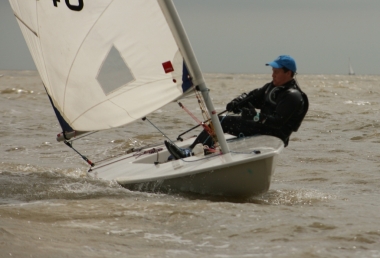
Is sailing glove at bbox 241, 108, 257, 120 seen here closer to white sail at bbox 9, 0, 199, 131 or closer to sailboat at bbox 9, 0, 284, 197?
sailboat at bbox 9, 0, 284, 197

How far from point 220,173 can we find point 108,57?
50.3 inches

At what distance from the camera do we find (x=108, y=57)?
18.1ft

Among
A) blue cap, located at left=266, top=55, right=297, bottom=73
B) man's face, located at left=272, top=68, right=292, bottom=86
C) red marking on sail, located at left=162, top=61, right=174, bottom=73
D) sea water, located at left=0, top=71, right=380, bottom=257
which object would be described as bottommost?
sea water, located at left=0, top=71, right=380, bottom=257

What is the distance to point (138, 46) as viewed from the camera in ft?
17.5

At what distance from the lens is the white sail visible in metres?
5.23

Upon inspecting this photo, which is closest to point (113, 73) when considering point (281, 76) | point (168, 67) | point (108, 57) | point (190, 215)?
point (108, 57)

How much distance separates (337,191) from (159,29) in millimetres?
1924

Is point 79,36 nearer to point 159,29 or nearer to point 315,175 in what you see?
point 159,29

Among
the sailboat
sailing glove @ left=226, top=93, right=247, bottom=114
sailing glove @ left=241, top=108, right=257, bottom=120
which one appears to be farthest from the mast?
sailing glove @ left=226, top=93, right=247, bottom=114

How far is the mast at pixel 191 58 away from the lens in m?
5.12

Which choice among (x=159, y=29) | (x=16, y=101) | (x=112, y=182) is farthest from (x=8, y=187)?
(x=16, y=101)

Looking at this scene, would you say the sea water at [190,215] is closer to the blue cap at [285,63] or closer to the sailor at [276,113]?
the sailor at [276,113]

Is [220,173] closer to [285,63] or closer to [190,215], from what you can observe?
[190,215]

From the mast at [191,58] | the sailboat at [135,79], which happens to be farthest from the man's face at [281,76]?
the mast at [191,58]
